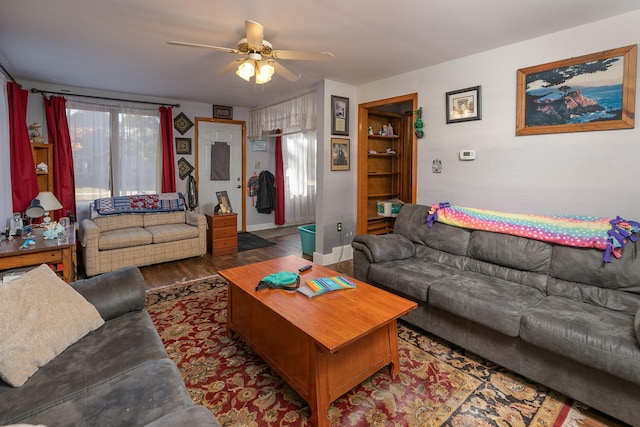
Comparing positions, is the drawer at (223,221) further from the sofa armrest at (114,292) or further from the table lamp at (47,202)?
the sofa armrest at (114,292)

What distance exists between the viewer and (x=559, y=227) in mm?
2350

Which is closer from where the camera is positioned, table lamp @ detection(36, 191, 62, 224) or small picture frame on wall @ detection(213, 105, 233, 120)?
table lamp @ detection(36, 191, 62, 224)

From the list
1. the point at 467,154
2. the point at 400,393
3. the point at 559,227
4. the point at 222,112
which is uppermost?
the point at 222,112

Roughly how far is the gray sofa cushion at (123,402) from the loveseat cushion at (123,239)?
297cm

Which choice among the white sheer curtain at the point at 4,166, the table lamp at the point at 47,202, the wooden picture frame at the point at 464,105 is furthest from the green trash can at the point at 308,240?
the white sheer curtain at the point at 4,166

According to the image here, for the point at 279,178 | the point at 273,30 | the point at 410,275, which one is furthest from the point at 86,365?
the point at 279,178

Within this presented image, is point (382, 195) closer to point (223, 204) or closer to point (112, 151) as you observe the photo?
point (223, 204)

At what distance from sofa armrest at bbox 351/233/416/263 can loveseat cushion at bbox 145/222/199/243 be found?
8.17ft

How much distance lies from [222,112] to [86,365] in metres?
5.14

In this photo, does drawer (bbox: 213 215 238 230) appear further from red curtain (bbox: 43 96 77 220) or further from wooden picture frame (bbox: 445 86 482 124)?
wooden picture frame (bbox: 445 86 482 124)

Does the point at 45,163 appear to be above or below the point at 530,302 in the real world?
above

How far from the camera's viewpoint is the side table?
8.06ft

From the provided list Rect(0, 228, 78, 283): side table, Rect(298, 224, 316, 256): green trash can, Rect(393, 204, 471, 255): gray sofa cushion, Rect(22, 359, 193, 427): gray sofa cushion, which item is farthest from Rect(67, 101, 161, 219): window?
Rect(22, 359, 193, 427): gray sofa cushion

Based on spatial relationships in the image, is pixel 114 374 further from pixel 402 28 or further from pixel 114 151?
pixel 114 151
